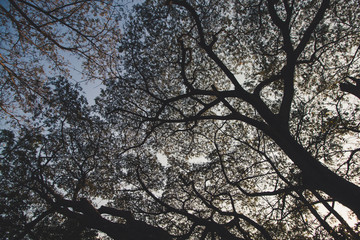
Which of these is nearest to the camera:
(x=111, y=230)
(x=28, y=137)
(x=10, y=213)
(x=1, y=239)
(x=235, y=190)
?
(x=111, y=230)

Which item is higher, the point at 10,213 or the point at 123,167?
the point at 123,167

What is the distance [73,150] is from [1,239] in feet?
18.0

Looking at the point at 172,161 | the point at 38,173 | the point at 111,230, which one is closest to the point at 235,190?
the point at 172,161

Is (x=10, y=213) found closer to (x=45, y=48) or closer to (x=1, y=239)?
(x=1, y=239)

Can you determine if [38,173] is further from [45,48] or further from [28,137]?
[45,48]

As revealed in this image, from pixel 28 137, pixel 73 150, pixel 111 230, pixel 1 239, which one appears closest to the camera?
pixel 111 230

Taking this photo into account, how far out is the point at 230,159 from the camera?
13.1 meters

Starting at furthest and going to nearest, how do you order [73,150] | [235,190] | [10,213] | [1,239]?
1. [235,190]
2. [73,150]
3. [10,213]
4. [1,239]

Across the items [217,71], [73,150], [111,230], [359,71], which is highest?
[217,71]

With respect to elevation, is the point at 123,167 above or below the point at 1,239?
above

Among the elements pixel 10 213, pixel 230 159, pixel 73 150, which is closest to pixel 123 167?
pixel 73 150

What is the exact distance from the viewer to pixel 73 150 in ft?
40.8

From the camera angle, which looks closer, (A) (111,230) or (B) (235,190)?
(A) (111,230)

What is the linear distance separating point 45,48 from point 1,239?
911 centimetres
